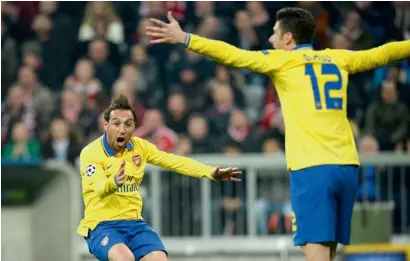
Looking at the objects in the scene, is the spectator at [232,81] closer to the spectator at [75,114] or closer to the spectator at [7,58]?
the spectator at [75,114]

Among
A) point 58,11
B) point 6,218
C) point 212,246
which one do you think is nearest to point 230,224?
point 212,246

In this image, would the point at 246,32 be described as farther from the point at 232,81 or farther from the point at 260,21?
the point at 232,81

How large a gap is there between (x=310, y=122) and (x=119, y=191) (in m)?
1.64

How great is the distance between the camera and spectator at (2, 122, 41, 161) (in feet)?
51.6

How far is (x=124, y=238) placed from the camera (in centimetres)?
924

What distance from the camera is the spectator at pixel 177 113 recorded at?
15.6 m

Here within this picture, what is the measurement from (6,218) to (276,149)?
11.5ft

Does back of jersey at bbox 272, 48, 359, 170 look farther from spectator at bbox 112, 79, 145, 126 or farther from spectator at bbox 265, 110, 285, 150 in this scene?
spectator at bbox 112, 79, 145, 126

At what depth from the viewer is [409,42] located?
8844 millimetres

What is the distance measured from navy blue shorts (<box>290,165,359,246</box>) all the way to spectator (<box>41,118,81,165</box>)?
7.45m

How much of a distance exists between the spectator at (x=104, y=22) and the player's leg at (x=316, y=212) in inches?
364

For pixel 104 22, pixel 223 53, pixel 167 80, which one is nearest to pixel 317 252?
pixel 223 53

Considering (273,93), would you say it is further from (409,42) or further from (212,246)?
(409,42)

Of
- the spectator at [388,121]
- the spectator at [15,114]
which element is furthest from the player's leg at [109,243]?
the spectator at [15,114]
